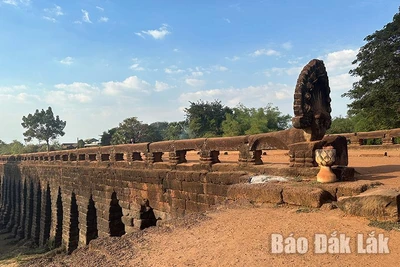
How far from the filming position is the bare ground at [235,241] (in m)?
2.52

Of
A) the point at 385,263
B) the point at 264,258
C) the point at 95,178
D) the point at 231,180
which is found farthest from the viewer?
the point at 95,178

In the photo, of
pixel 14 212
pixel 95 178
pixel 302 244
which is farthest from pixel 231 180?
pixel 14 212

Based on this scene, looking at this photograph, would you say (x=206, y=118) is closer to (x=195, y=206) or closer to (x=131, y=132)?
(x=131, y=132)

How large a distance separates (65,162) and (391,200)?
45.2 feet

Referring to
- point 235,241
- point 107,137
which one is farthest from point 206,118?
point 235,241

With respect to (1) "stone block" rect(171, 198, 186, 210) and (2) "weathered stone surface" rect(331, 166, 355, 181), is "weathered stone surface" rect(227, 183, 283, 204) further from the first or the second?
(1) "stone block" rect(171, 198, 186, 210)

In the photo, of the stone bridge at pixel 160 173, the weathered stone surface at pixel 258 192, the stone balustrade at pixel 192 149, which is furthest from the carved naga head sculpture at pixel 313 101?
the weathered stone surface at pixel 258 192

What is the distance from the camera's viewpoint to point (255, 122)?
28.3m

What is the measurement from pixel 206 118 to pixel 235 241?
31.1m

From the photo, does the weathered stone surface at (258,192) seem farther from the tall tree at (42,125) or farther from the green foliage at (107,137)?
the tall tree at (42,125)

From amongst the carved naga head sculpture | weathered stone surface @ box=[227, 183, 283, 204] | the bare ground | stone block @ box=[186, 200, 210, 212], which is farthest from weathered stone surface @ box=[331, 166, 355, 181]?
stone block @ box=[186, 200, 210, 212]

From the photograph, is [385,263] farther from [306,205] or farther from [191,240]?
[191,240]

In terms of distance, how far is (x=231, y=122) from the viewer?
3009 centimetres

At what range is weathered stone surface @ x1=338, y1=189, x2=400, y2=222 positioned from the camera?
2869 mm
